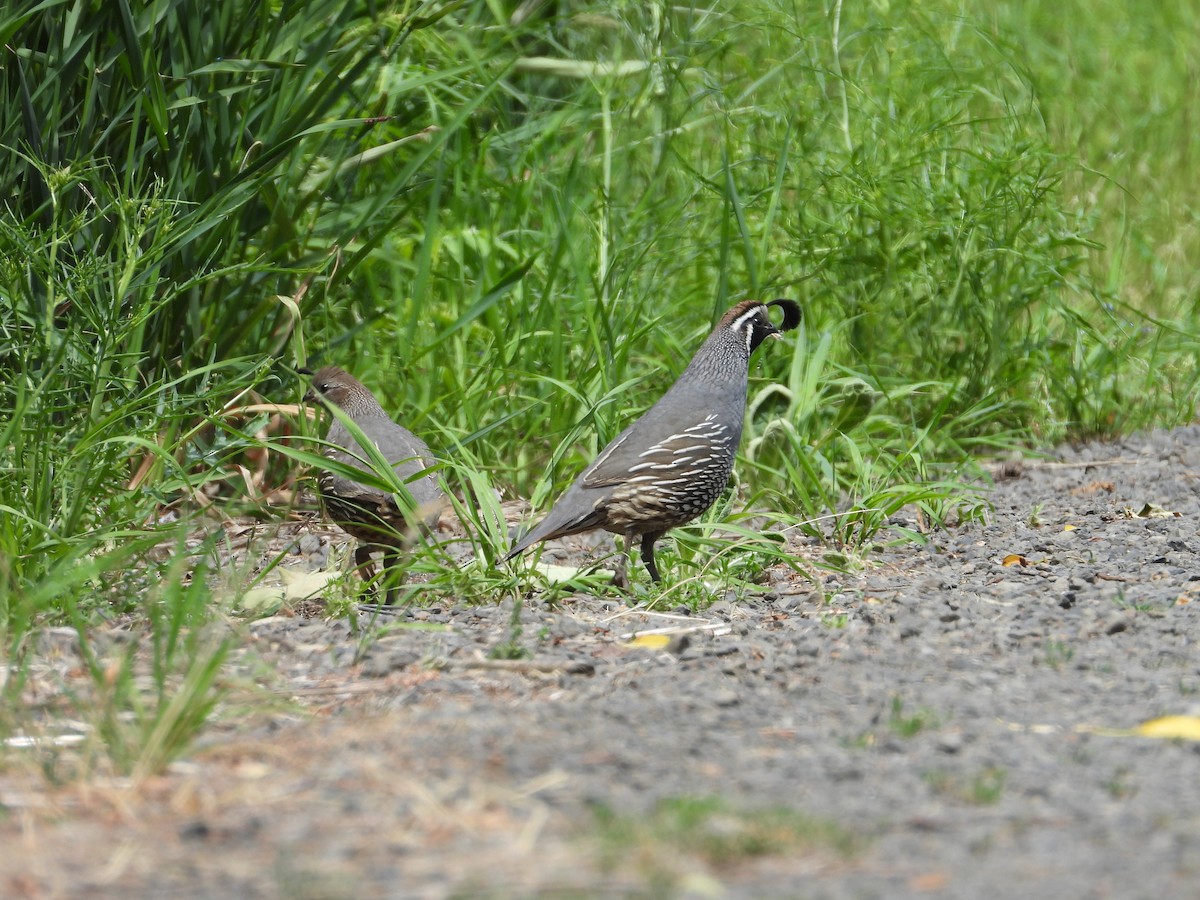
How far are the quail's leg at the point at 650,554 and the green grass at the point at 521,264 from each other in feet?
0.21

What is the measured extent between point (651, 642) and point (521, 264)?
8.16 feet

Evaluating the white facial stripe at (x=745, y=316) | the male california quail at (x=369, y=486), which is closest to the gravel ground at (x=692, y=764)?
the male california quail at (x=369, y=486)

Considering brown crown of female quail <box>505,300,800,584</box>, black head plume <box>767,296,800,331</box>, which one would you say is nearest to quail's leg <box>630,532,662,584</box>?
brown crown of female quail <box>505,300,800,584</box>

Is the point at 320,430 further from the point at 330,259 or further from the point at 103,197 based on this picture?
the point at 103,197

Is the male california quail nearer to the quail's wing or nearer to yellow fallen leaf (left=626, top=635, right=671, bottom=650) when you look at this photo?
the quail's wing

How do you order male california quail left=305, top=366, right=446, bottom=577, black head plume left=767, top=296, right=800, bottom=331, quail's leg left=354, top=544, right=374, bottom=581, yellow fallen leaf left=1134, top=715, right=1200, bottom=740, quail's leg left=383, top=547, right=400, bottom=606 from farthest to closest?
black head plume left=767, top=296, right=800, bottom=331, quail's leg left=354, top=544, right=374, bottom=581, male california quail left=305, top=366, right=446, bottom=577, quail's leg left=383, top=547, right=400, bottom=606, yellow fallen leaf left=1134, top=715, right=1200, bottom=740

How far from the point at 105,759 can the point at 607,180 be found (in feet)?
12.1

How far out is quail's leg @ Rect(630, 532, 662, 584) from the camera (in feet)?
15.9

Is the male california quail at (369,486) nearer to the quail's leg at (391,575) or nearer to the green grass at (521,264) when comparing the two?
the quail's leg at (391,575)

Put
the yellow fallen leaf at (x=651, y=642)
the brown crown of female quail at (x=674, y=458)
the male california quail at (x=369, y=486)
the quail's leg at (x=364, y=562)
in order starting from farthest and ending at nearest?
the brown crown of female quail at (x=674, y=458) → the quail's leg at (x=364, y=562) → the male california quail at (x=369, y=486) → the yellow fallen leaf at (x=651, y=642)

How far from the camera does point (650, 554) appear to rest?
16.4ft

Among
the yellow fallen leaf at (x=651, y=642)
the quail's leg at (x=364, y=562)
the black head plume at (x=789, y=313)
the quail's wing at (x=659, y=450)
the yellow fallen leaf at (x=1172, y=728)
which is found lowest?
the quail's leg at (x=364, y=562)

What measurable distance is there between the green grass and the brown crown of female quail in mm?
146

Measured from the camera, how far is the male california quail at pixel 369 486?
4594 millimetres
